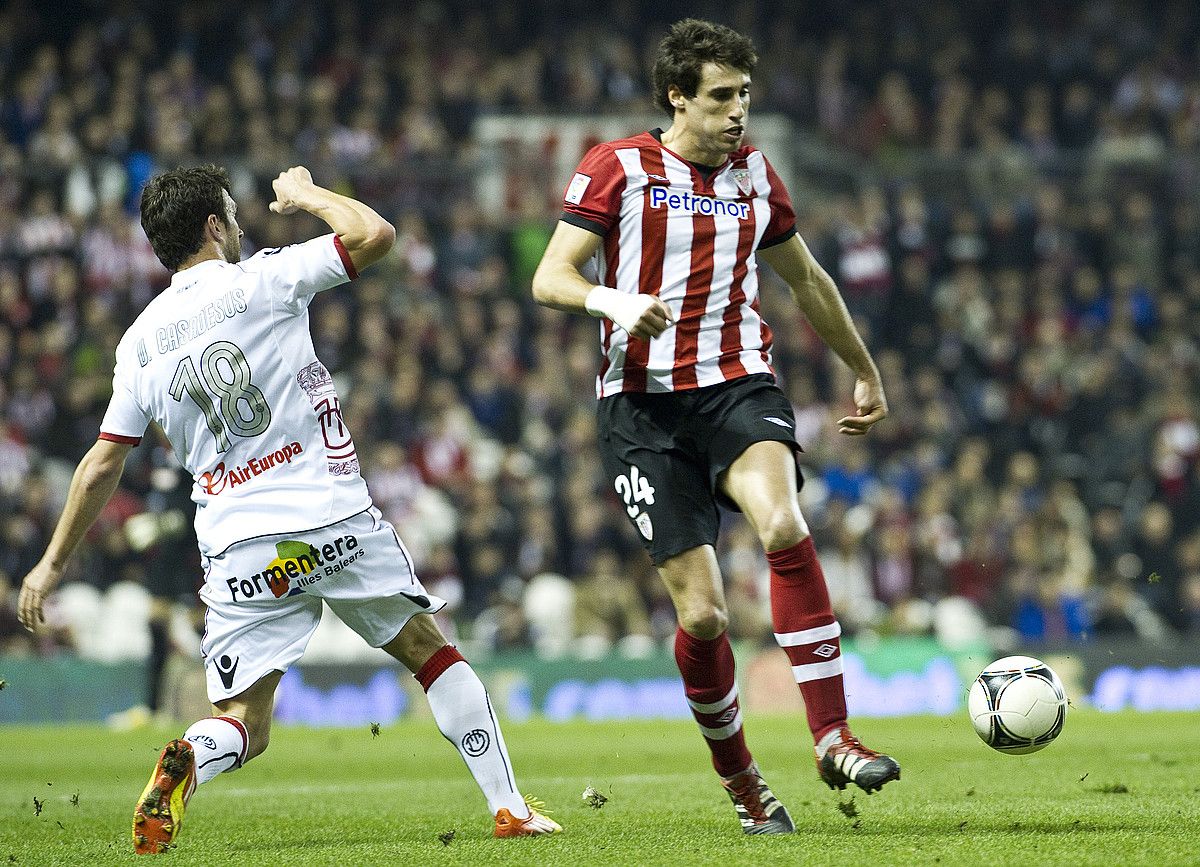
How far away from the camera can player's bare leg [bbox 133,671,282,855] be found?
5125mm

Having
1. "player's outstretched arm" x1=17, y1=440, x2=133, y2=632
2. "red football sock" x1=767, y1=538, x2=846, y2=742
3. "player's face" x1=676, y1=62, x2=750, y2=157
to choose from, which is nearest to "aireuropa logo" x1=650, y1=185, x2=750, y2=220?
"player's face" x1=676, y1=62, x2=750, y2=157

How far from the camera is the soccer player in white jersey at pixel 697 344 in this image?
5547mm

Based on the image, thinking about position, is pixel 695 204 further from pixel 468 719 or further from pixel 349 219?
pixel 468 719

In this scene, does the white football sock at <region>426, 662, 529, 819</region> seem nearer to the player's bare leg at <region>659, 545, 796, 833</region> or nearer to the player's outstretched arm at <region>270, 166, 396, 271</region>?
the player's bare leg at <region>659, 545, 796, 833</region>

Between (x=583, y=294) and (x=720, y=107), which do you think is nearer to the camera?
(x=583, y=294)

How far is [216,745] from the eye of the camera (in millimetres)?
5367

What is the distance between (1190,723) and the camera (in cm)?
1207

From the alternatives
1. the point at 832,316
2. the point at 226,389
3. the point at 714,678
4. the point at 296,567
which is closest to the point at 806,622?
the point at 714,678

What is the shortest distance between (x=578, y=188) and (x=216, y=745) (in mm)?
2134

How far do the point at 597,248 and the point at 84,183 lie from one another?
13.9 metres

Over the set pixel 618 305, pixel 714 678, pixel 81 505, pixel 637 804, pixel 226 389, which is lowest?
pixel 637 804

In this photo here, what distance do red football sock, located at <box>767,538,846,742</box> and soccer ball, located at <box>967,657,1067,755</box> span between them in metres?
0.64

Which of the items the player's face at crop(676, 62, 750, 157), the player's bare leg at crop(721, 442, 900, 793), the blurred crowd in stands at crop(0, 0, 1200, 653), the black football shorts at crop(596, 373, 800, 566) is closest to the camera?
the player's bare leg at crop(721, 442, 900, 793)

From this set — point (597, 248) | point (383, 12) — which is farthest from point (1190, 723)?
point (383, 12)
